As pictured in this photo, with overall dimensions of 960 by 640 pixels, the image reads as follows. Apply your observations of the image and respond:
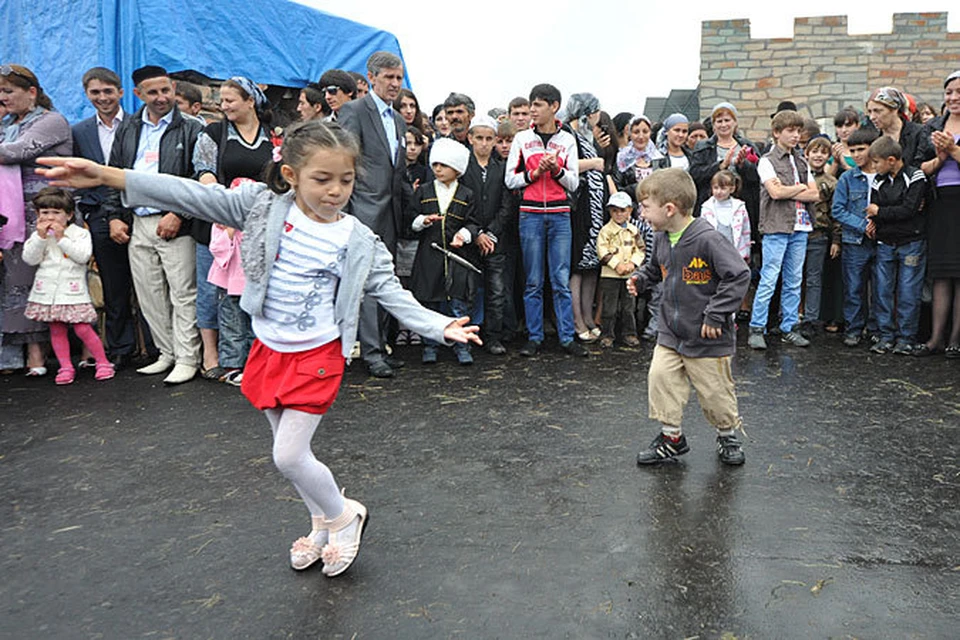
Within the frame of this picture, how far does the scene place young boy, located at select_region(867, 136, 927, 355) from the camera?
6980 mm

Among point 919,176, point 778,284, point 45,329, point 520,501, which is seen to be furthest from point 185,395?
point 919,176

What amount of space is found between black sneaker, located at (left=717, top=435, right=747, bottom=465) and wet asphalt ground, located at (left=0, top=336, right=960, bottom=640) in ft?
0.19

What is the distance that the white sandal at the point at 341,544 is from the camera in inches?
115

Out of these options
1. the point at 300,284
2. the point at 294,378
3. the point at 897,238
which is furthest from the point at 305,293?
the point at 897,238

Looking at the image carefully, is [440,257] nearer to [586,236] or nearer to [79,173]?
[586,236]

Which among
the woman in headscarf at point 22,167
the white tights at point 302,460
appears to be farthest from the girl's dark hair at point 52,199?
the white tights at point 302,460

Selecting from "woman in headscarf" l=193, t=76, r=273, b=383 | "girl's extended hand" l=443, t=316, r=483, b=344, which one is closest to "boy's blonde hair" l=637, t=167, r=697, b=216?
"girl's extended hand" l=443, t=316, r=483, b=344

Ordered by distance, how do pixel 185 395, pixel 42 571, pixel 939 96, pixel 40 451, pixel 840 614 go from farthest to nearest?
pixel 939 96
pixel 185 395
pixel 40 451
pixel 42 571
pixel 840 614

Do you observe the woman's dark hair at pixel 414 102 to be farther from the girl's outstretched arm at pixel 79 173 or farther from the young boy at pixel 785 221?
the girl's outstretched arm at pixel 79 173

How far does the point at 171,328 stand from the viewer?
6457mm

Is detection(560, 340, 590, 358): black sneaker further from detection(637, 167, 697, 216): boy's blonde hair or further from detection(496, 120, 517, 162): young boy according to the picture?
detection(637, 167, 697, 216): boy's blonde hair

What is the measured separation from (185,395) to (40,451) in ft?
4.18

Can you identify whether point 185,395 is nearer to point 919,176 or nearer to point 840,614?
point 840,614

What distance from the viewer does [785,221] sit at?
290 inches
